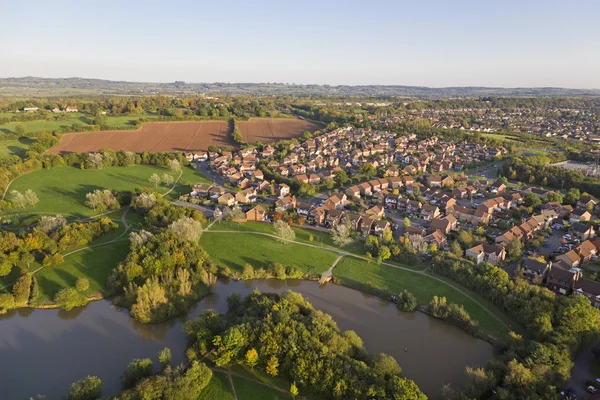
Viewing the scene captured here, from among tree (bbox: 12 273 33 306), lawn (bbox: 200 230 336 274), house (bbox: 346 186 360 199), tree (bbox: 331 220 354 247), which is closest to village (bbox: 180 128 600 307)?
house (bbox: 346 186 360 199)

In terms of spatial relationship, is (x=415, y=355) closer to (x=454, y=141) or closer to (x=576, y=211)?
(x=576, y=211)

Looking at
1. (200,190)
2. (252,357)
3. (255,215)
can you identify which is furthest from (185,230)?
(200,190)

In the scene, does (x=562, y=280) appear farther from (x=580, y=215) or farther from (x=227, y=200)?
(x=227, y=200)

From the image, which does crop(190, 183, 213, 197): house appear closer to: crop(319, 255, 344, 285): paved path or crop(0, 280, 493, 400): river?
crop(0, 280, 493, 400): river

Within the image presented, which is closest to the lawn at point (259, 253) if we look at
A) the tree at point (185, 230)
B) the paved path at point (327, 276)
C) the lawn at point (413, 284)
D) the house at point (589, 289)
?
the paved path at point (327, 276)

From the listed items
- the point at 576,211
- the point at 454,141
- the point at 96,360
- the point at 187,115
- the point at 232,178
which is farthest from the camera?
the point at 187,115

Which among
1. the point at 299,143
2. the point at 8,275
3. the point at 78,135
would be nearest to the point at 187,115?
the point at 78,135

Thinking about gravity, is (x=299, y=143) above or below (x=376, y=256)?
above
